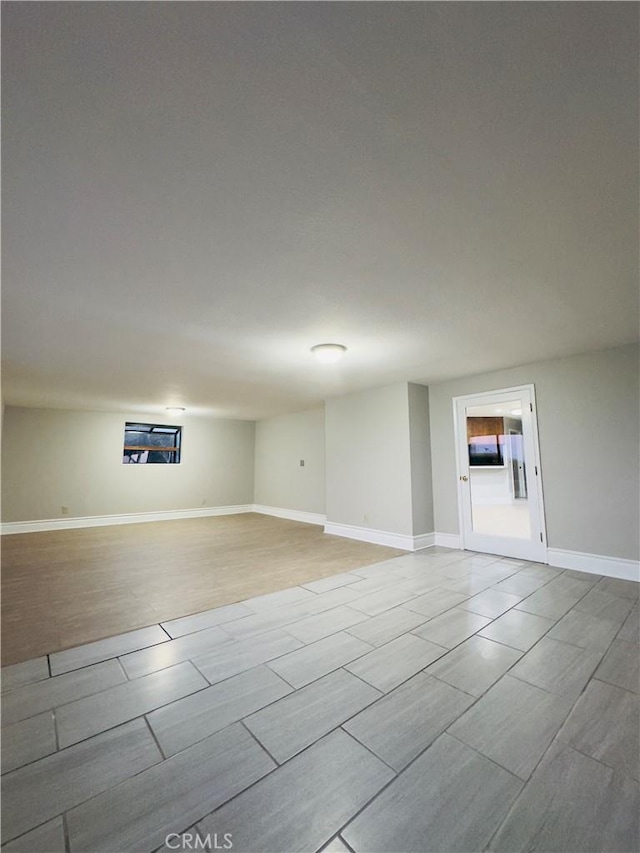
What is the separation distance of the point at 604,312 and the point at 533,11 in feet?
8.44

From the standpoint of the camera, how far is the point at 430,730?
5.08 ft

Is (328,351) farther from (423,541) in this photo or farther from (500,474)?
(423,541)

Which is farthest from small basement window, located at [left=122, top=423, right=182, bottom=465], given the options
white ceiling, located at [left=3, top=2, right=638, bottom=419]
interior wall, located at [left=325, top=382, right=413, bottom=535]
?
white ceiling, located at [left=3, top=2, right=638, bottom=419]

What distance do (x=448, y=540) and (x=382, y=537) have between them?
0.93m

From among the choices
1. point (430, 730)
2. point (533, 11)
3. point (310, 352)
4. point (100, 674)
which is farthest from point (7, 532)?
point (533, 11)

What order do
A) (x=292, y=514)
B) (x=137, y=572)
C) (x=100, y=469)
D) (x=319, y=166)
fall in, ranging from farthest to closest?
(x=292, y=514) < (x=100, y=469) < (x=137, y=572) < (x=319, y=166)

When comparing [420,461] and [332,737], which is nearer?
[332,737]

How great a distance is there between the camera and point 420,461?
5.09m

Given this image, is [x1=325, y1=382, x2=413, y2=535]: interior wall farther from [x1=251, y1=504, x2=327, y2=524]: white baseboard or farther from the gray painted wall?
[x1=251, y1=504, x2=327, y2=524]: white baseboard

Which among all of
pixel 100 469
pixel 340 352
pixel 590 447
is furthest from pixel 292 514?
pixel 590 447

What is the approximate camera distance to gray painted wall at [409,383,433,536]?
495 cm

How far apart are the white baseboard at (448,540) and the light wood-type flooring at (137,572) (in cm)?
78

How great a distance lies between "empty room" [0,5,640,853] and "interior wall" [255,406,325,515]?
133 inches

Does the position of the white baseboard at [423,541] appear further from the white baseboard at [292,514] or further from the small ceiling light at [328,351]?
the small ceiling light at [328,351]
